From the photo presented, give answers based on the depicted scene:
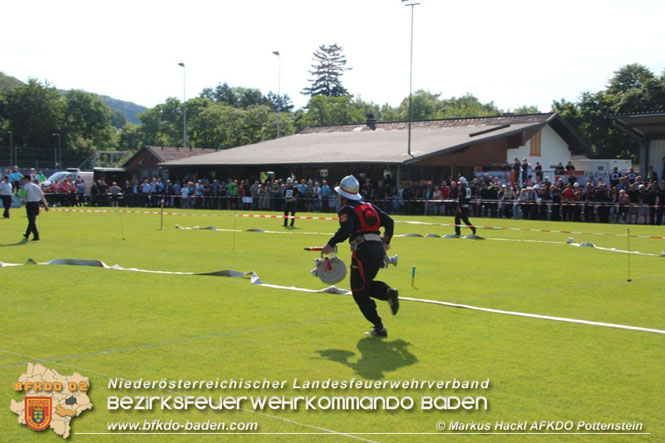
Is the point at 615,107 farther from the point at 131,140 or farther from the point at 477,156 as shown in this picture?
the point at 131,140

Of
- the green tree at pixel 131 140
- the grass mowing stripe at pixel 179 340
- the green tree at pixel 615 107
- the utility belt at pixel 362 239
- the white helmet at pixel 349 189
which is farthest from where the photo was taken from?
the green tree at pixel 131 140

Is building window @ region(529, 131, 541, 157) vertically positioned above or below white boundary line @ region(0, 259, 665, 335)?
above

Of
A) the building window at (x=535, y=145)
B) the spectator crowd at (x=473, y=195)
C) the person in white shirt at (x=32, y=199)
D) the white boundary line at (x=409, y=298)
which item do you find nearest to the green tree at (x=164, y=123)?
the spectator crowd at (x=473, y=195)

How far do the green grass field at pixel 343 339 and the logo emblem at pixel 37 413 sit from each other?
10cm

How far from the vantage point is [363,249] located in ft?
29.3

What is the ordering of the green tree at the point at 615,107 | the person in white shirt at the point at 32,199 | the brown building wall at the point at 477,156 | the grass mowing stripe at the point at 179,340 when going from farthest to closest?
1. the green tree at the point at 615,107
2. the brown building wall at the point at 477,156
3. the person in white shirt at the point at 32,199
4. the grass mowing stripe at the point at 179,340

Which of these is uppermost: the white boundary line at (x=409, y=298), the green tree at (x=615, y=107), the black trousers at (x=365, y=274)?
the green tree at (x=615, y=107)

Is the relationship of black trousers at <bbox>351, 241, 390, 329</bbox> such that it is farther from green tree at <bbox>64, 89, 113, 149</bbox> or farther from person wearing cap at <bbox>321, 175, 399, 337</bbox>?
green tree at <bbox>64, 89, 113, 149</bbox>

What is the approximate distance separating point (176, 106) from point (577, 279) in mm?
126818

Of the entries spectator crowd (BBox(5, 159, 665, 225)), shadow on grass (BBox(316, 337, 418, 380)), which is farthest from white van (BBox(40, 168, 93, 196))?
shadow on grass (BBox(316, 337, 418, 380))

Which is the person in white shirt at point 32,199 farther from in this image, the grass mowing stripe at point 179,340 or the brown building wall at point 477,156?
the brown building wall at point 477,156

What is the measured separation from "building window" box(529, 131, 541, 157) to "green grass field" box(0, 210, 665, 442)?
1412 inches

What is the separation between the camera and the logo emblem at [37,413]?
18.7ft

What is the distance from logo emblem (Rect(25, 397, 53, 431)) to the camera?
18.7ft
